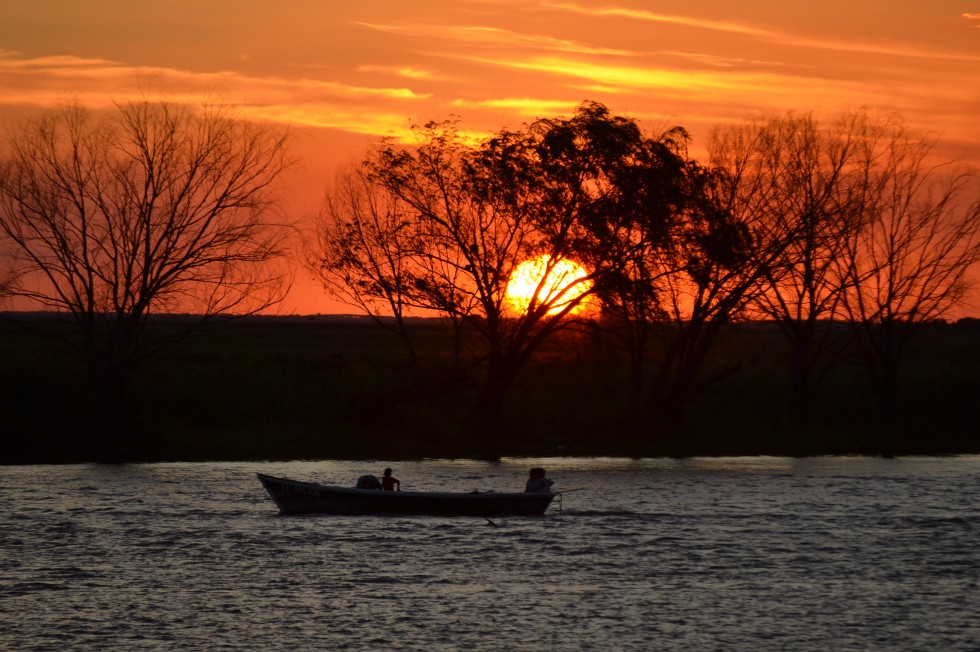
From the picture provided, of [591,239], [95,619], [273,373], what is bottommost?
[95,619]

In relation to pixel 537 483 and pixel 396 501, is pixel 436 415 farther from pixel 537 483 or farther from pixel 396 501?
pixel 396 501

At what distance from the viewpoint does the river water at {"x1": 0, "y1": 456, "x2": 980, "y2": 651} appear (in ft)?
81.5

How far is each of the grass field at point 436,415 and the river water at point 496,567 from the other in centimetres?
458

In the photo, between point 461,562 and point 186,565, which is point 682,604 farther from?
point 186,565

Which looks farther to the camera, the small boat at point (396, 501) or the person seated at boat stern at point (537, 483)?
the person seated at boat stern at point (537, 483)

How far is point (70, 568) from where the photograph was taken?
1192 inches

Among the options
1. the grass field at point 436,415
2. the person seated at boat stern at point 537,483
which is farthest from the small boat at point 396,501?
the grass field at point 436,415

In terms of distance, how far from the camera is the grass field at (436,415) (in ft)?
174

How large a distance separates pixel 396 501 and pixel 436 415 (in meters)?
22.8

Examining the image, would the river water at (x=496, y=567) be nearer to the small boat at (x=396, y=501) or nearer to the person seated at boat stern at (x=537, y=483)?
the small boat at (x=396, y=501)

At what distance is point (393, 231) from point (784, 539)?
26.0 m

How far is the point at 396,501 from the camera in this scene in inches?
1484

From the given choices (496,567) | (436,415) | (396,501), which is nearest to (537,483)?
(396,501)

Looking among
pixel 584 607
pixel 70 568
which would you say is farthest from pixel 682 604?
pixel 70 568
